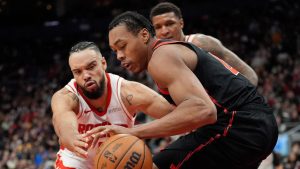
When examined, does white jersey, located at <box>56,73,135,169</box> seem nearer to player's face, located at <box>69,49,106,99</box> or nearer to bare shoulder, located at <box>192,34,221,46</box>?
player's face, located at <box>69,49,106,99</box>

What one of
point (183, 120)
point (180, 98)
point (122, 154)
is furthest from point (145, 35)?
point (122, 154)

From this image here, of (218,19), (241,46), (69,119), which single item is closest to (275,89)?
(241,46)

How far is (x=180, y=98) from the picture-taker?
3242 mm

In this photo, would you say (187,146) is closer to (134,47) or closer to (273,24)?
(134,47)

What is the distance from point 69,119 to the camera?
13.7 feet

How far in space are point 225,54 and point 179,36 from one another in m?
0.59

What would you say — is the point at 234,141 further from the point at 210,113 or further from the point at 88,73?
the point at 88,73

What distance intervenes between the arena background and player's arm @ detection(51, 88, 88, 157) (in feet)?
19.4

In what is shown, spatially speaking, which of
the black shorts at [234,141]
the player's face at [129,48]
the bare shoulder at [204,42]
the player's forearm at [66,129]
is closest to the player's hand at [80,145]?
the player's forearm at [66,129]

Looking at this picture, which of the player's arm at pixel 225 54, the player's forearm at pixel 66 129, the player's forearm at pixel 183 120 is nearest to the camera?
the player's forearm at pixel 183 120

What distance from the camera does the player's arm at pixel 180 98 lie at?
321 cm

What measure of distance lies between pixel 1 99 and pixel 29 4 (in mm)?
4927

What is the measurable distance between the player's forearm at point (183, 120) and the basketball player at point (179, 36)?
2093 millimetres

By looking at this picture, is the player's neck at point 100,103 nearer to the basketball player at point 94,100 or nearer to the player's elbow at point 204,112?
the basketball player at point 94,100
